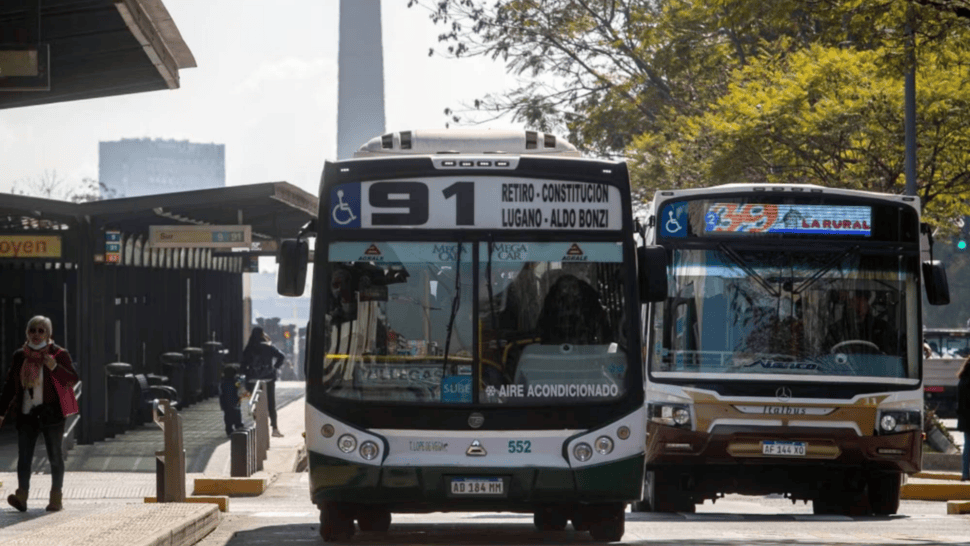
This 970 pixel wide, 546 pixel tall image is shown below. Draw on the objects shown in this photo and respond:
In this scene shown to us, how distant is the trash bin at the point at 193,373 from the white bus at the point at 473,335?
21831 mm

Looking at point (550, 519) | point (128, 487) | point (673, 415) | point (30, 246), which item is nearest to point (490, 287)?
point (550, 519)

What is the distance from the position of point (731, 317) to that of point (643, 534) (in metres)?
2.82

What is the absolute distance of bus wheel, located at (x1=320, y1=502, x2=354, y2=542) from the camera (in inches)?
465

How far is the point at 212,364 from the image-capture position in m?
37.3

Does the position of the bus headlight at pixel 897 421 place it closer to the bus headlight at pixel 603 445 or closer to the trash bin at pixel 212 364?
the bus headlight at pixel 603 445

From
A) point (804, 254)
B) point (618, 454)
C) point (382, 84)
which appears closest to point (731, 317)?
point (804, 254)

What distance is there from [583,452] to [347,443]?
145 centimetres

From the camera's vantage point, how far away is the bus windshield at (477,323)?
11.4 meters

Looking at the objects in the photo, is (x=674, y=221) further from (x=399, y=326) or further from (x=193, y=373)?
(x=193, y=373)

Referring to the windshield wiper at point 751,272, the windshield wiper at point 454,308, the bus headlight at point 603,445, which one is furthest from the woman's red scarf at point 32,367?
the windshield wiper at point 751,272

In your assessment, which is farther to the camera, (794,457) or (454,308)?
(794,457)

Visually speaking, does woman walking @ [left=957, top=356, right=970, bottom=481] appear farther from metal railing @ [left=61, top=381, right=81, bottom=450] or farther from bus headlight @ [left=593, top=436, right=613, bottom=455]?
bus headlight @ [left=593, top=436, right=613, bottom=455]

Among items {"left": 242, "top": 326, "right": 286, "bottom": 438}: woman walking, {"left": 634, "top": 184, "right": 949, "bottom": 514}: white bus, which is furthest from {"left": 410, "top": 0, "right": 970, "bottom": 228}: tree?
{"left": 242, "top": 326, "right": 286, "bottom": 438}: woman walking

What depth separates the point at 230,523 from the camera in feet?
46.7
